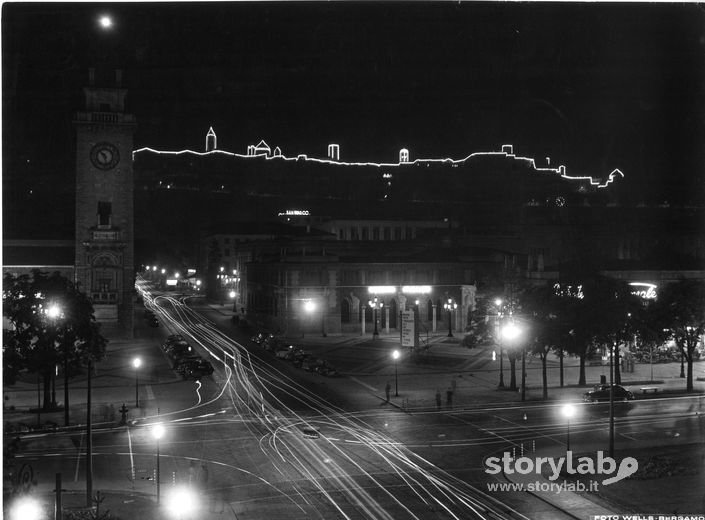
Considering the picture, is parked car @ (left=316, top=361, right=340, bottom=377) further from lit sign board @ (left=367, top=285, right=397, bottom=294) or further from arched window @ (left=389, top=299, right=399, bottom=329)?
arched window @ (left=389, top=299, right=399, bottom=329)

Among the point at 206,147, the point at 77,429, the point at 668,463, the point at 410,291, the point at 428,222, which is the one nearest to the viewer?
the point at 668,463

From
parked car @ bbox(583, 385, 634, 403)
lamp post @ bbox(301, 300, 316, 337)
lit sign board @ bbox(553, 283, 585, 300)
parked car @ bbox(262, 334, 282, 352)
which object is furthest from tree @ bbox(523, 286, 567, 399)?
lamp post @ bbox(301, 300, 316, 337)

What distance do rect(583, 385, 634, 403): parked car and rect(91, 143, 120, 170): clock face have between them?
121 ft

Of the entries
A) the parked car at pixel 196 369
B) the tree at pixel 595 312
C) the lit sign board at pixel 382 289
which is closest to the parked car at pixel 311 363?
the parked car at pixel 196 369

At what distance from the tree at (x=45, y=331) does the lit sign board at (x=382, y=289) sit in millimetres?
31192

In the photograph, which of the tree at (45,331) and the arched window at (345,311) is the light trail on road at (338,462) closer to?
the tree at (45,331)

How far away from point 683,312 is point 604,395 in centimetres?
864

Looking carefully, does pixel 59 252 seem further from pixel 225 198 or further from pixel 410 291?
pixel 225 198

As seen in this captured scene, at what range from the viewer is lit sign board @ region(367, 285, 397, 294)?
58594 millimetres

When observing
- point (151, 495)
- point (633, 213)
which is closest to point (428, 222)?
point (633, 213)

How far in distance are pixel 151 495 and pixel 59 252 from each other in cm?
3737

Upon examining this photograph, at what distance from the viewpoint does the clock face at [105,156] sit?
52500 millimetres

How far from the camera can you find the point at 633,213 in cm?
10175

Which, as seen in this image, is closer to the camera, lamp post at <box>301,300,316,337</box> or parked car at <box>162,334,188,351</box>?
parked car at <box>162,334,188,351</box>
